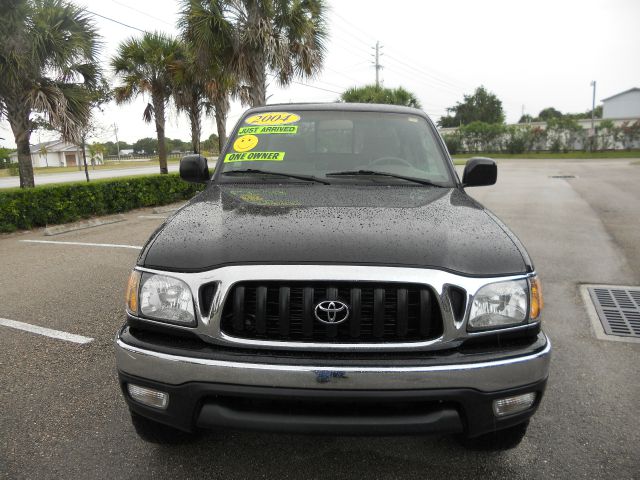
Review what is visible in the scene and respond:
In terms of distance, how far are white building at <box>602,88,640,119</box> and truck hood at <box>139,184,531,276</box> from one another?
7410 centimetres

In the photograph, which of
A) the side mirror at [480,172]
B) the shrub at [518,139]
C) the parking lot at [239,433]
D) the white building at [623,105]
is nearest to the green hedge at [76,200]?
the parking lot at [239,433]

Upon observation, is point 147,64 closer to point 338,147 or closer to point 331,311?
point 338,147

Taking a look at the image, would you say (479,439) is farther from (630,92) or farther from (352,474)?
(630,92)

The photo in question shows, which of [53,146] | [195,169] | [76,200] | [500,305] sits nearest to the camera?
[500,305]

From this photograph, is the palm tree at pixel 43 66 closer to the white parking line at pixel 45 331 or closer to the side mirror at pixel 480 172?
the white parking line at pixel 45 331

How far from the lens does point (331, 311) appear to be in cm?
181

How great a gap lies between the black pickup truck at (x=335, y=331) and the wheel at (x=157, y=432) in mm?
183

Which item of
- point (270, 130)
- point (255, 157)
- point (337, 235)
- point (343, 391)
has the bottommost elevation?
point (343, 391)

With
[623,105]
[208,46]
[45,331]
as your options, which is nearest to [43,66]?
[208,46]

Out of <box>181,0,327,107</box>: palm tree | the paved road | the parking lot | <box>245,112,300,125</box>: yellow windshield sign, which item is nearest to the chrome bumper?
the parking lot

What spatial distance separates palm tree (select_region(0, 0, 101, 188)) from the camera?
9586 mm

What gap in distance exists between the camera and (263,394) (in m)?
1.76

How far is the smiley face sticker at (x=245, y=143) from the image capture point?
11.0ft

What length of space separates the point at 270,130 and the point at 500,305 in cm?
211
